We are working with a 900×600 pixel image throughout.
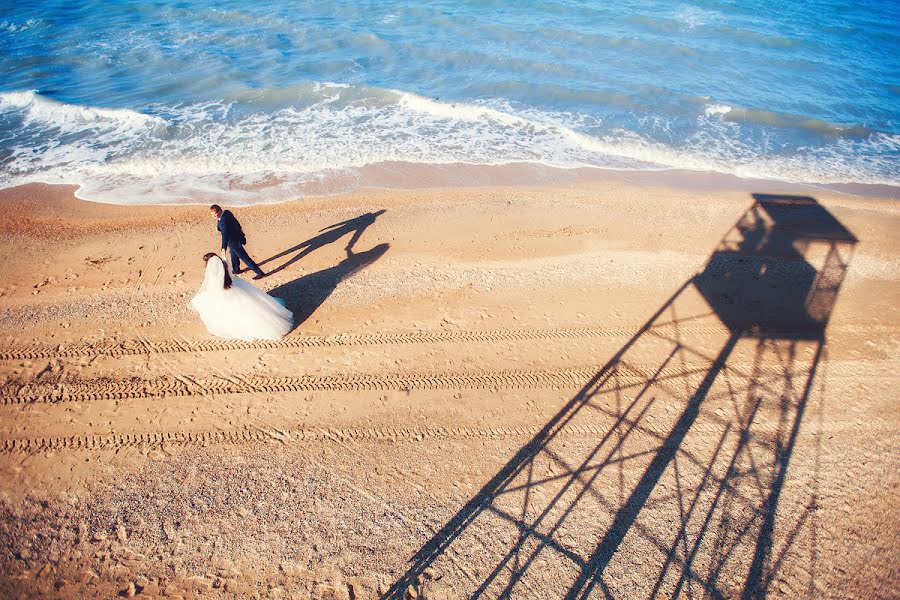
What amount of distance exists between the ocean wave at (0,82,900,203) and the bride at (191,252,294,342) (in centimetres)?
540

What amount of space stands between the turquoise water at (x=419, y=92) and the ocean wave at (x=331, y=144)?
2.9 inches

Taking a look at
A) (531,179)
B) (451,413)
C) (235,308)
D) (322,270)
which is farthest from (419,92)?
(451,413)

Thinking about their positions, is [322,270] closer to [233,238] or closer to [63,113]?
[233,238]

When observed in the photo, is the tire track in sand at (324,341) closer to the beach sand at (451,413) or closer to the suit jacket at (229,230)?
the beach sand at (451,413)

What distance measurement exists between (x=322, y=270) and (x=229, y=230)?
202 cm

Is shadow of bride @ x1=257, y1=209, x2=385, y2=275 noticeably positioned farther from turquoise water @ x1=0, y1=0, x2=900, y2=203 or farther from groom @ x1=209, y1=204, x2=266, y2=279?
turquoise water @ x1=0, y1=0, x2=900, y2=203

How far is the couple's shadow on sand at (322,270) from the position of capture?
9.43 metres

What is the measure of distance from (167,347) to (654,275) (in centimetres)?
988

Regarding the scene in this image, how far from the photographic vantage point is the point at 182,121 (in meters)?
16.1

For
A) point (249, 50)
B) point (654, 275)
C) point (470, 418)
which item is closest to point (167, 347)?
point (470, 418)

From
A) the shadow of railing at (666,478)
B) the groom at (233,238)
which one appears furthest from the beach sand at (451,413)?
the groom at (233,238)

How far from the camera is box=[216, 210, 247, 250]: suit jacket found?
8898 mm

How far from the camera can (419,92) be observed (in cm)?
1909

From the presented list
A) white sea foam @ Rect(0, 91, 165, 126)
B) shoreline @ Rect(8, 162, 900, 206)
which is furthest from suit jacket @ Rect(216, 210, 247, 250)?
white sea foam @ Rect(0, 91, 165, 126)
